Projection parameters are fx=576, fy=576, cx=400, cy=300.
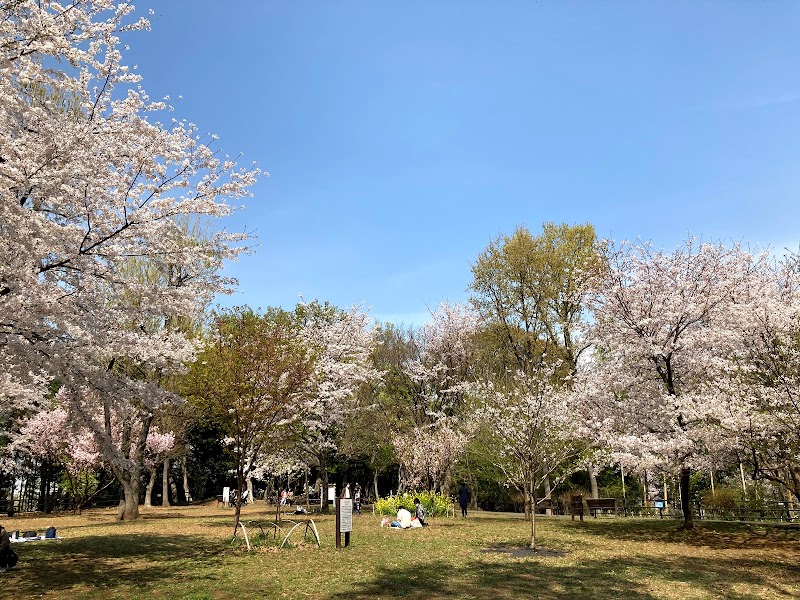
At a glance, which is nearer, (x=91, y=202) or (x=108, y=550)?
(x=91, y=202)

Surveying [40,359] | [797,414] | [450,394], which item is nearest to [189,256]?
[40,359]

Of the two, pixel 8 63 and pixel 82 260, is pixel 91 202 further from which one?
pixel 8 63

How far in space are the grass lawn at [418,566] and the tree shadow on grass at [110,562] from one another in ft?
0.09


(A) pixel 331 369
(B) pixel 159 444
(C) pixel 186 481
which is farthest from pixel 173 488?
(A) pixel 331 369

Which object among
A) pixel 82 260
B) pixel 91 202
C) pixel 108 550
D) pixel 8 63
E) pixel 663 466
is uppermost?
pixel 8 63

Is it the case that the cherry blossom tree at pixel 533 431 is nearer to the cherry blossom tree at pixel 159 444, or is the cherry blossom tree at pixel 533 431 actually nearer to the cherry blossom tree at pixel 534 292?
the cherry blossom tree at pixel 534 292

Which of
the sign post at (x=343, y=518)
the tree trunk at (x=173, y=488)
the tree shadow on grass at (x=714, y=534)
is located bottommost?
the tree trunk at (x=173, y=488)

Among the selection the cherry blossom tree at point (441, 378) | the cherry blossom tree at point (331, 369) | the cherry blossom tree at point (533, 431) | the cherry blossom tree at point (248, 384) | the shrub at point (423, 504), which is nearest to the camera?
the cherry blossom tree at point (533, 431)

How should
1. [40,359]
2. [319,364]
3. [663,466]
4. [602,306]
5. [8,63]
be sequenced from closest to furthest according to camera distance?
[8,63] → [40,359] → [663,466] → [602,306] → [319,364]

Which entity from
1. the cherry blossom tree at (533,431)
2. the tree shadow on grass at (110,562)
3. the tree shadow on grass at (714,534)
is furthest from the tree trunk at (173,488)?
the tree shadow on grass at (714,534)

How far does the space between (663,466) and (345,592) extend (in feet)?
39.9

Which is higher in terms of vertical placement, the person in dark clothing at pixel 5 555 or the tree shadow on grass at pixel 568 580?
the person in dark clothing at pixel 5 555

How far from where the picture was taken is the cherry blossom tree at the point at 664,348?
17562mm

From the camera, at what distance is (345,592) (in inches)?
382
